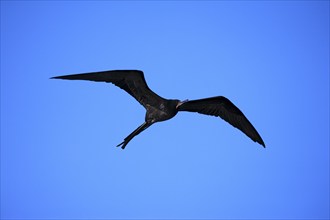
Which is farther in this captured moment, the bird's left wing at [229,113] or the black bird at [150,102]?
the bird's left wing at [229,113]

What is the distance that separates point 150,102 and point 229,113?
239cm

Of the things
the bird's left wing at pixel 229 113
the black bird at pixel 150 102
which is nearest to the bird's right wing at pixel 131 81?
the black bird at pixel 150 102

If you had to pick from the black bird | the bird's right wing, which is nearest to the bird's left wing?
the black bird

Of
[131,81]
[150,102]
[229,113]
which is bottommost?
[150,102]

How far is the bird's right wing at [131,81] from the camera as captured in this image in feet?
34.6

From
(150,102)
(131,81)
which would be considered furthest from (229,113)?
(131,81)

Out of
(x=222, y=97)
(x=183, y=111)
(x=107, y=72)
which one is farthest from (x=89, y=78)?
(x=222, y=97)

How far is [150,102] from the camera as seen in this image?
10945 mm

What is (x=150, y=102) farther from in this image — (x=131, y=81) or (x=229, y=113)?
(x=229, y=113)

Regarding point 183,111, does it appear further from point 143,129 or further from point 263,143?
point 263,143

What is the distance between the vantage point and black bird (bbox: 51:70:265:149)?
10.6 metres

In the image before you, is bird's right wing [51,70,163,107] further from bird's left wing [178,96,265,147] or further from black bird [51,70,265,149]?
bird's left wing [178,96,265,147]

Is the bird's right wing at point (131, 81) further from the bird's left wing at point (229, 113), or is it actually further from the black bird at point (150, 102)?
the bird's left wing at point (229, 113)

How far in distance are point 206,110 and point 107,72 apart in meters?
3.02
